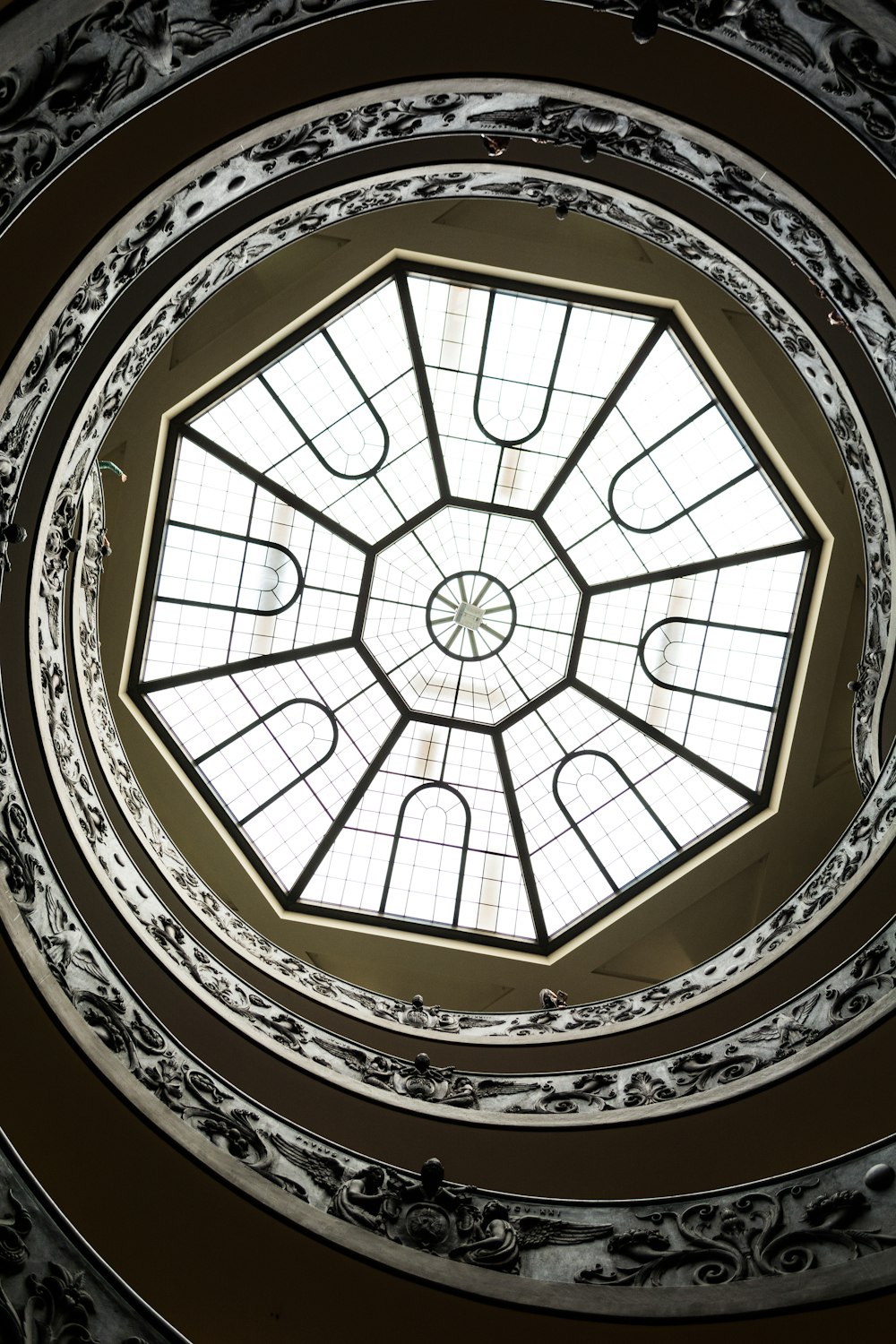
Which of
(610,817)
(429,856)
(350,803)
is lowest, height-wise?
(429,856)

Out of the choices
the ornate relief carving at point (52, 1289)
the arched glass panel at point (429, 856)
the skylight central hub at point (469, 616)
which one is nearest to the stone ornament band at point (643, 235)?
the arched glass panel at point (429, 856)

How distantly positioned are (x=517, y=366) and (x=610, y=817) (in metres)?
7.33

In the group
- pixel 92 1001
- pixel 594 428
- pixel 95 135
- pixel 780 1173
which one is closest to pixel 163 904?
pixel 92 1001

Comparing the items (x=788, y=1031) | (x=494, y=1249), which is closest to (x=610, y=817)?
(x=788, y=1031)

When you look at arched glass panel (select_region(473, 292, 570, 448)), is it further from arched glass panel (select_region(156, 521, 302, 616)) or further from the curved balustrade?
arched glass panel (select_region(156, 521, 302, 616))

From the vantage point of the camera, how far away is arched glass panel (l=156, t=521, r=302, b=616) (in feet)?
46.8

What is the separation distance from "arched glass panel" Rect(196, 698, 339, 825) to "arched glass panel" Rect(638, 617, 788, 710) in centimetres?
543

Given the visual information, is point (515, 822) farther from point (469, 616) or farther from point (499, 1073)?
point (499, 1073)

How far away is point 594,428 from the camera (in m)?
14.5

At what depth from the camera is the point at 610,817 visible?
15.8 meters

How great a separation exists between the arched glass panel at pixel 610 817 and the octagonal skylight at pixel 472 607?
1.7 inches

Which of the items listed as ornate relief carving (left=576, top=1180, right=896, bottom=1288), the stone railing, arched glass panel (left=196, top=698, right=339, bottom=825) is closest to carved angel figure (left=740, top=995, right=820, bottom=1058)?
the stone railing

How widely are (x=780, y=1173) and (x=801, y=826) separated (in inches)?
249

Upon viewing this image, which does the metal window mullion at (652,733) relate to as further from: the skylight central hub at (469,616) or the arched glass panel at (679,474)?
the arched glass panel at (679,474)
